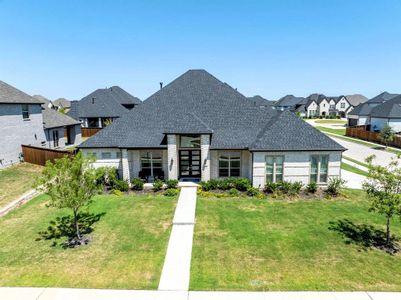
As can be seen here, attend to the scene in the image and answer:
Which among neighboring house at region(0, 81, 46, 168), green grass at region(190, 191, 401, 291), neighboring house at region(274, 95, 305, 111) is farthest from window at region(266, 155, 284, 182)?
neighboring house at region(274, 95, 305, 111)

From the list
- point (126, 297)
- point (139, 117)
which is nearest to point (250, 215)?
point (126, 297)

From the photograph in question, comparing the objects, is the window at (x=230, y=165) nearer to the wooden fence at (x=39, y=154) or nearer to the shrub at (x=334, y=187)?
the shrub at (x=334, y=187)

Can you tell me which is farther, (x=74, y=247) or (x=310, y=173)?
(x=310, y=173)

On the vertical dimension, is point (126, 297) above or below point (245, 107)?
below

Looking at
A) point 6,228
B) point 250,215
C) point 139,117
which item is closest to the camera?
point 6,228

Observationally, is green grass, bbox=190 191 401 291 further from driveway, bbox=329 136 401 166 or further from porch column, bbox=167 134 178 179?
driveway, bbox=329 136 401 166

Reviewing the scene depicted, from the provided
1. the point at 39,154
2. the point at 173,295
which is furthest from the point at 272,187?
the point at 39,154

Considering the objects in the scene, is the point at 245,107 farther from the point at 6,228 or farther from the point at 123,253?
the point at 6,228
